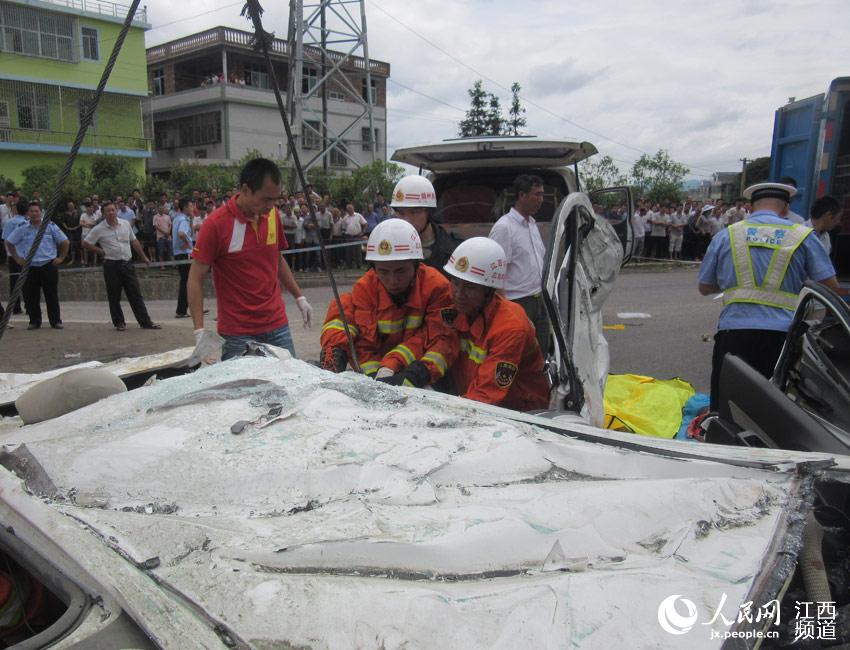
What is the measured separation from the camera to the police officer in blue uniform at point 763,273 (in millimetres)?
3938

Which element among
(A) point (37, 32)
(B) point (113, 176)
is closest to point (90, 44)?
(A) point (37, 32)

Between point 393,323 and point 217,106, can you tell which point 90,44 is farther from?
point 393,323

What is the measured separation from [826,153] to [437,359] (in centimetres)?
665

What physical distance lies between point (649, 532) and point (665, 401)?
3.91 m

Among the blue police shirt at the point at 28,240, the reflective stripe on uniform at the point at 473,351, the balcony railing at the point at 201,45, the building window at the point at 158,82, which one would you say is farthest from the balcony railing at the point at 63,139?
the reflective stripe on uniform at the point at 473,351

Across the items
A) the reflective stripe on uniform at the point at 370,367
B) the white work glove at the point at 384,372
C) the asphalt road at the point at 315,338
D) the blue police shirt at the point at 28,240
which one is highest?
the blue police shirt at the point at 28,240

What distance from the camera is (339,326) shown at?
371 centimetres

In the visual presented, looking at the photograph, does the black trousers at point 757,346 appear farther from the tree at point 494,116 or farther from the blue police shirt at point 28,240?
the tree at point 494,116

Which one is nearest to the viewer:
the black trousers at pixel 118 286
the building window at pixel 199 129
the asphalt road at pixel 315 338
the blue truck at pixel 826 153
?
the asphalt road at pixel 315 338

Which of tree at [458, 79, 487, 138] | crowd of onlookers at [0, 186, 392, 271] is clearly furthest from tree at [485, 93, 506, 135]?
crowd of onlookers at [0, 186, 392, 271]

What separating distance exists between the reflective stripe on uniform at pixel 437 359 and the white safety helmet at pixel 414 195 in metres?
1.54

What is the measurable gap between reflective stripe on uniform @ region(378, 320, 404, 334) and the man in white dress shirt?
4.81 feet

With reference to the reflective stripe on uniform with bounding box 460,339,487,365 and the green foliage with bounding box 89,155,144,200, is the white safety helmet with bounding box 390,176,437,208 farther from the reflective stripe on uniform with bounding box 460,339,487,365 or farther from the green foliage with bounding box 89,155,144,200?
the green foliage with bounding box 89,155,144,200

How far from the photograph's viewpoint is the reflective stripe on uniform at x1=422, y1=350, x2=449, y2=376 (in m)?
3.50
